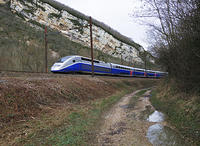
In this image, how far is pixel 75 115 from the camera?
6.77m

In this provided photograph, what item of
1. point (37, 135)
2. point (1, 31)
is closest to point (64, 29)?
point (1, 31)

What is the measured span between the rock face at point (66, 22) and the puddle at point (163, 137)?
37.2m

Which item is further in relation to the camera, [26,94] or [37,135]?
[26,94]

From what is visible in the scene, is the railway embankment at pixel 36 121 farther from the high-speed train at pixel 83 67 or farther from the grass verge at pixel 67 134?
the high-speed train at pixel 83 67

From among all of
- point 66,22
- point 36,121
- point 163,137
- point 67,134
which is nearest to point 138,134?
point 163,137

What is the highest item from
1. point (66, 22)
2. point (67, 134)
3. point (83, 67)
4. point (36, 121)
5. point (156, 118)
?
point (66, 22)

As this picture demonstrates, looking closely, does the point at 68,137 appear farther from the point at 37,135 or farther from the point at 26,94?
the point at 26,94

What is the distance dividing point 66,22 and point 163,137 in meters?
51.5

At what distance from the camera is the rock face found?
43375 millimetres

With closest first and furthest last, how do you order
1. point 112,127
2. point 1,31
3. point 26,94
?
point 112,127
point 26,94
point 1,31

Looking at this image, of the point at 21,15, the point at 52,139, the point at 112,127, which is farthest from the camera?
the point at 21,15

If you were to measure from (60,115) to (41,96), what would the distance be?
1.62 metres

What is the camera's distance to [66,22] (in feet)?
166

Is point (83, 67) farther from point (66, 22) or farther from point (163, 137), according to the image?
point (66, 22)
